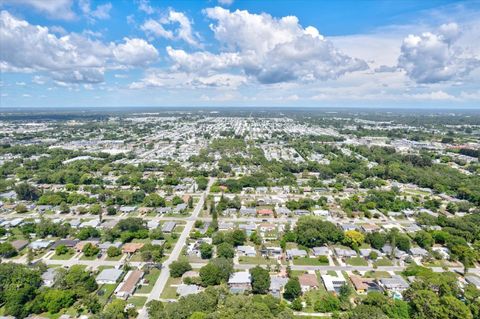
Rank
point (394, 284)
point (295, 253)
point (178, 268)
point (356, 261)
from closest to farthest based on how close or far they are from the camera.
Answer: point (394, 284) → point (178, 268) → point (356, 261) → point (295, 253)

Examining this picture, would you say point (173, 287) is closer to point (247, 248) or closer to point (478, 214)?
point (247, 248)

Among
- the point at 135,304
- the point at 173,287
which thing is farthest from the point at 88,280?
the point at 173,287

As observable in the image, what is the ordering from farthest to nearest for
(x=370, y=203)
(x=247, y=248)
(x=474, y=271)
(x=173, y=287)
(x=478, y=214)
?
(x=370, y=203) → (x=478, y=214) → (x=247, y=248) → (x=474, y=271) → (x=173, y=287)

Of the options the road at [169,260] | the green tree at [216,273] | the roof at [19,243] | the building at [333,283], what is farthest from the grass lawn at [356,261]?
the roof at [19,243]

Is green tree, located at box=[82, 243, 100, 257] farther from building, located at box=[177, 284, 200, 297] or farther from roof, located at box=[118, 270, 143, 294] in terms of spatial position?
building, located at box=[177, 284, 200, 297]

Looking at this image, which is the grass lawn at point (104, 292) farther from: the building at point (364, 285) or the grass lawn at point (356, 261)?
the grass lawn at point (356, 261)

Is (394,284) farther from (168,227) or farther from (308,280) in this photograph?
(168,227)

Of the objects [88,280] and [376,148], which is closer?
[88,280]

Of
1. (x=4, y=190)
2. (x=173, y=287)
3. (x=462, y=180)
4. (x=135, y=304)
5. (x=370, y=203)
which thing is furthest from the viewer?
(x=462, y=180)

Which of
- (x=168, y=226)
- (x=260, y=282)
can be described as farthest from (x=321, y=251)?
(x=168, y=226)
